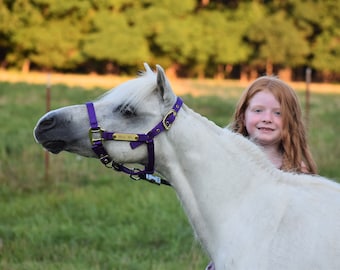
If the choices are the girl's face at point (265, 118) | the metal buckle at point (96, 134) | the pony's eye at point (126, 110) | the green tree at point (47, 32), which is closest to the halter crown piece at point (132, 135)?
the metal buckle at point (96, 134)

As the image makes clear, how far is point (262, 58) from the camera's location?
39281 millimetres

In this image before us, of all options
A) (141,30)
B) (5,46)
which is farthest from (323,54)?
(5,46)

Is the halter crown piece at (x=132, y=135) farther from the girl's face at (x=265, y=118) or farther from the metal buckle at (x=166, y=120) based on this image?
the girl's face at (x=265, y=118)

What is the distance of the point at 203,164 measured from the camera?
104 inches

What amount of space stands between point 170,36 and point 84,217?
103 ft

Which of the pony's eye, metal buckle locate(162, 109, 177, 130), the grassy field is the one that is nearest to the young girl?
metal buckle locate(162, 109, 177, 130)

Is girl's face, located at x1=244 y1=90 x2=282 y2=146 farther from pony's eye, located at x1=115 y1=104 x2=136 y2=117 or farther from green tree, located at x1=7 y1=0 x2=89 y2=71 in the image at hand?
green tree, located at x1=7 y1=0 x2=89 y2=71

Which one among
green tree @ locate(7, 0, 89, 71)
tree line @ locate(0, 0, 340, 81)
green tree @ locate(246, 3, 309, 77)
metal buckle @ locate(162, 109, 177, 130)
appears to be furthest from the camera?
green tree @ locate(246, 3, 309, 77)

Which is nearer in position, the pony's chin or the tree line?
the pony's chin

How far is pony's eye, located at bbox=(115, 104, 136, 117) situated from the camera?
266cm

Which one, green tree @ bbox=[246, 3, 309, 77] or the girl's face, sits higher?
the girl's face

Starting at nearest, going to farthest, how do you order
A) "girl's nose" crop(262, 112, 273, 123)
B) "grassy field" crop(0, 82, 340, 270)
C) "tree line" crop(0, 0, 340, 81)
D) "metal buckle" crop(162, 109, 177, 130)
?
"metal buckle" crop(162, 109, 177, 130), "girl's nose" crop(262, 112, 273, 123), "grassy field" crop(0, 82, 340, 270), "tree line" crop(0, 0, 340, 81)

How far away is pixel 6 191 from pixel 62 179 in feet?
3.44

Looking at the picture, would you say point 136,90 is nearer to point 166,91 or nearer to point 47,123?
point 166,91
